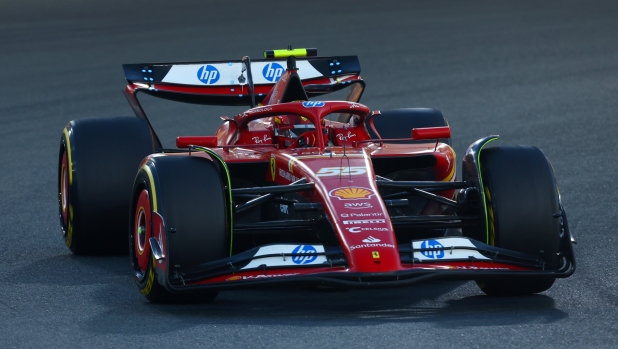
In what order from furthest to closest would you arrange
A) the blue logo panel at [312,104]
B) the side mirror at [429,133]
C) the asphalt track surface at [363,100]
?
the blue logo panel at [312,104]
the side mirror at [429,133]
the asphalt track surface at [363,100]

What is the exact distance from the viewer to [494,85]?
53.7 feet

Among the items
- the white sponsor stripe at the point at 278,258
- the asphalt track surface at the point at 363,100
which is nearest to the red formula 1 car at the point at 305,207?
the white sponsor stripe at the point at 278,258

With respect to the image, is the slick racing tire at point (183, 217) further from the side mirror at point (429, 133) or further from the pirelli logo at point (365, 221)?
the side mirror at point (429, 133)

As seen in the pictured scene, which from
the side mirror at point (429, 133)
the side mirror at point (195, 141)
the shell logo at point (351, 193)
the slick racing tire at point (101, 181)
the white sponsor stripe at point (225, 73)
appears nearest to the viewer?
the shell logo at point (351, 193)

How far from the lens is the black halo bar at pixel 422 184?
21.5ft

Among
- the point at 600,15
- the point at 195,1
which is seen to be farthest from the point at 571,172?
the point at 195,1

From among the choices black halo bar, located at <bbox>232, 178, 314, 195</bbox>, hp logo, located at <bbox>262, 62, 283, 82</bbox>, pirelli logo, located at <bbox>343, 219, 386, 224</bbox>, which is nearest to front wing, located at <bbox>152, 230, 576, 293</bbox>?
pirelli logo, located at <bbox>343, 219, 386, 224</bbox>

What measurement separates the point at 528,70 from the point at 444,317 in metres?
12.2

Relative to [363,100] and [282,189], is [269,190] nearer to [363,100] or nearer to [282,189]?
[282,189]

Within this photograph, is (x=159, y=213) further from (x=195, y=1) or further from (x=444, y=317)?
(x=195, y=1)

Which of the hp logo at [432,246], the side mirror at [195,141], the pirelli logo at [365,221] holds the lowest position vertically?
the hp logo at [432,246]

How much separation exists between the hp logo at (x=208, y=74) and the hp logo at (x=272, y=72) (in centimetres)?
35

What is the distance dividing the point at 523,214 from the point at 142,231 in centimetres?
201

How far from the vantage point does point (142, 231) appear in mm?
6617
